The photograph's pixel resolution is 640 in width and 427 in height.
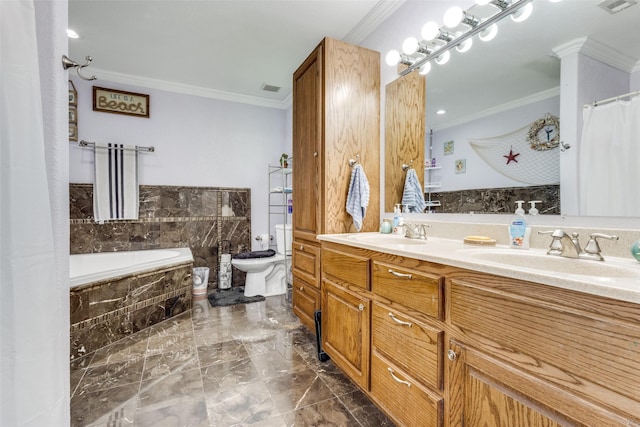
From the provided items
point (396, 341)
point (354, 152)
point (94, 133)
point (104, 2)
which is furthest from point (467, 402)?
point (94, 133)

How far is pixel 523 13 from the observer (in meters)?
1.40

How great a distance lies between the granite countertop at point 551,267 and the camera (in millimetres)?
676

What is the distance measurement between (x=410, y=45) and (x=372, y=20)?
1.97 feet

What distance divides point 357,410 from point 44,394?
1313mm

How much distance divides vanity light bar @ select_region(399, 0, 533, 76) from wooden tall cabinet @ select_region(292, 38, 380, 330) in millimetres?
356

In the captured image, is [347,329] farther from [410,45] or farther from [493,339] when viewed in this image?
[410,45]

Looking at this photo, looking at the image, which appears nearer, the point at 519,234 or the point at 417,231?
the point at 519,234

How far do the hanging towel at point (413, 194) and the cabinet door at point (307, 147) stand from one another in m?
0.62

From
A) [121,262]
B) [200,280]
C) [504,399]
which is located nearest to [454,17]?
[504,399]

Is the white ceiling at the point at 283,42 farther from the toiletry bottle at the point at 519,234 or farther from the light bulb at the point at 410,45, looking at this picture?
the toiletry bottle at the point at 519,234

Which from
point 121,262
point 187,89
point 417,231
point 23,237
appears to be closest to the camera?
point 23,237

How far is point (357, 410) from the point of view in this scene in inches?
59.7

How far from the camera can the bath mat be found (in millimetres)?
3200

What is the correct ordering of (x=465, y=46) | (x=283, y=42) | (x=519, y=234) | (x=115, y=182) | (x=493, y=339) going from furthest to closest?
(x=115, y=182) → (x=283, y=42) → (x=465, y=46) → (x=519, y=234) → (x=493, y=339)
